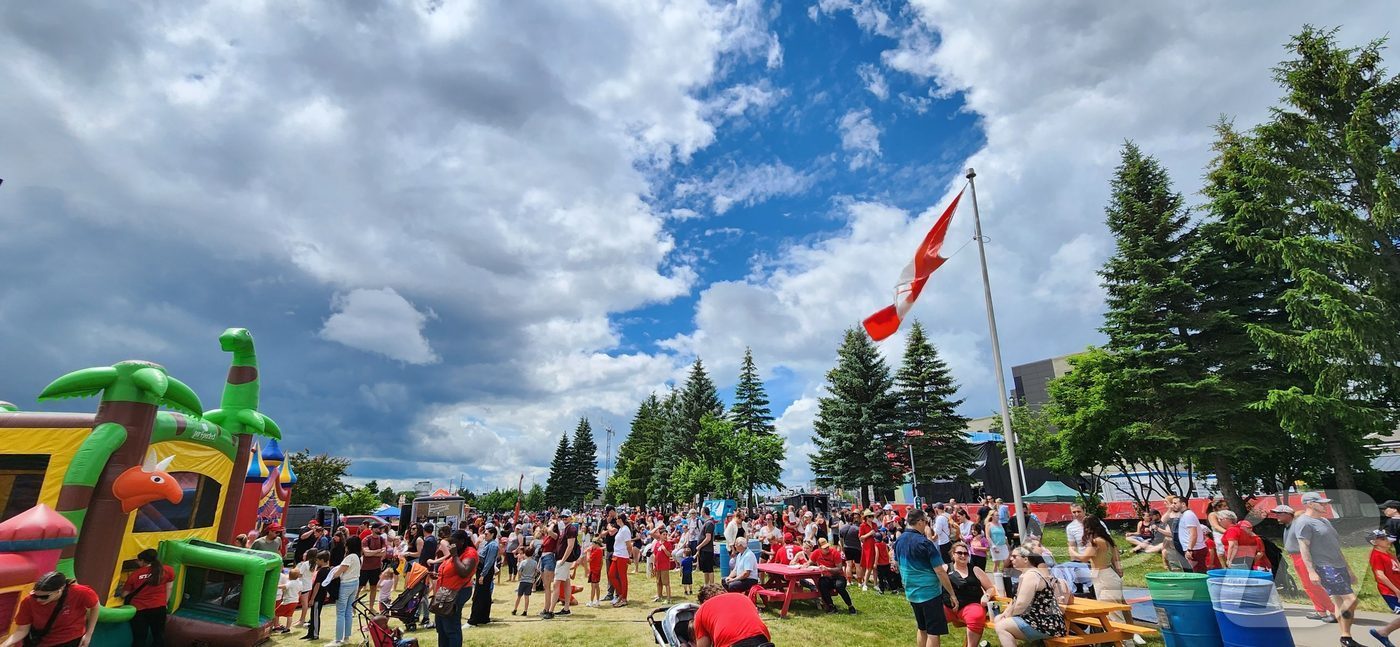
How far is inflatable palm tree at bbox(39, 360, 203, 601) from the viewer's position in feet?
23.4

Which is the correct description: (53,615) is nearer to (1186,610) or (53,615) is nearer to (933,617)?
(933,617)

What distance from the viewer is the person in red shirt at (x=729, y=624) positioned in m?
4.45

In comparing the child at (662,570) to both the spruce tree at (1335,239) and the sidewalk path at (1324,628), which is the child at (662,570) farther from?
the spruce tree at (1335,239)

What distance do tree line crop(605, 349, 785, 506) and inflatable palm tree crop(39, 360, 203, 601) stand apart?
115 ft

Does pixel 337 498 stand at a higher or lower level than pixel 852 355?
lower

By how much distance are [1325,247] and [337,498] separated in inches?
2421

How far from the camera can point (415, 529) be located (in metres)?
15.1

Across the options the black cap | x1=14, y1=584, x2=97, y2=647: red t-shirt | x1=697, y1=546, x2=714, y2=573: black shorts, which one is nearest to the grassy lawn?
x1=697, y1=546, x2=714, y2=573: black shorts

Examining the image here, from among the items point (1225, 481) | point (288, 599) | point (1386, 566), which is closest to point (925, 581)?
point (1386, 566)

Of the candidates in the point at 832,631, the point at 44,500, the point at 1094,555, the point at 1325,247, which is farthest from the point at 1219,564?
the point at 44,500

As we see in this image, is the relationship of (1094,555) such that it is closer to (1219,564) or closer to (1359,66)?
(1219,564)

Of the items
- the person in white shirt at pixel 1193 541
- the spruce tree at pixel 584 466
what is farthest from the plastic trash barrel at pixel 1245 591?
the spruce tree at pixel 584 466

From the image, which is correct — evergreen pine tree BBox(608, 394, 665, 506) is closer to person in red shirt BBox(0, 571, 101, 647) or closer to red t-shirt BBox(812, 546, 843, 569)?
red t-shirt BBox(812, 546, 843, 569)

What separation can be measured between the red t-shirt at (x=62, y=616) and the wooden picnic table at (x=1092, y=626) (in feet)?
27.8
